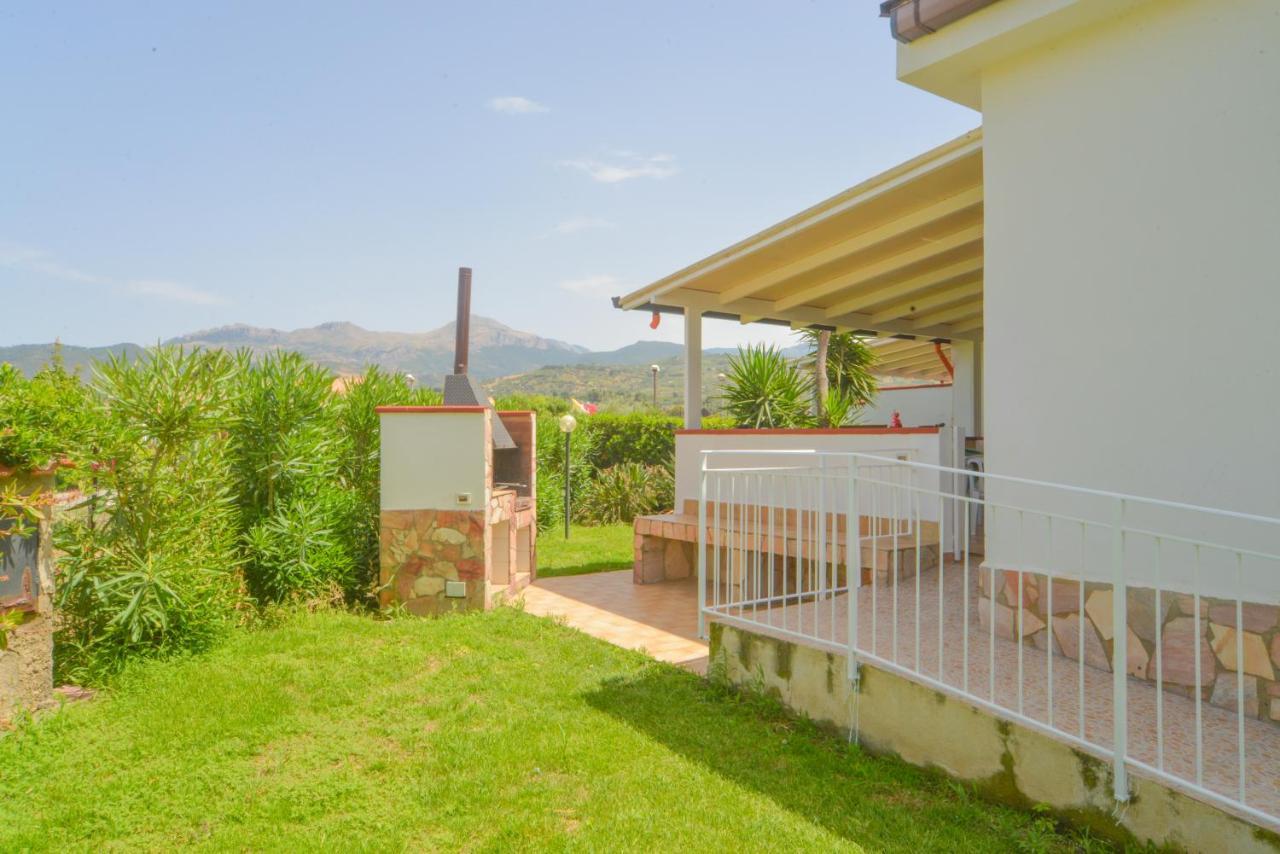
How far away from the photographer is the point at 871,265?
29.0ft

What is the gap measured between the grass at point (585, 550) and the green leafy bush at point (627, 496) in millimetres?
454

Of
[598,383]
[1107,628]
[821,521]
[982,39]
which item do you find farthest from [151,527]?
[598,383]

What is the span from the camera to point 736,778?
398 cm

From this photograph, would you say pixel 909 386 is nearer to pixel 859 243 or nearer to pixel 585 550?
pixel 585 550

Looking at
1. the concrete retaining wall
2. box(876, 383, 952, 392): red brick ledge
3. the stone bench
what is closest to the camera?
the concrete retaining wall

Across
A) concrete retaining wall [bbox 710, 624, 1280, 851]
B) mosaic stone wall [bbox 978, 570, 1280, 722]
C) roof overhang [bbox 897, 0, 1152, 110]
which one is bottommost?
concrete retaining wall [bbox 710, 624, 1280, 851]

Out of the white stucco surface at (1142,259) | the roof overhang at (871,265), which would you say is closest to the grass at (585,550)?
the roof overhang at (871,265)

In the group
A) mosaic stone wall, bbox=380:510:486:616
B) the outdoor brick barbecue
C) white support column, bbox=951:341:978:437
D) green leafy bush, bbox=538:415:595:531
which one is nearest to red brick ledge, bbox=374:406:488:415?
the outdoor brick barbecue

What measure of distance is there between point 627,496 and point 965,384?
7231 millimetres

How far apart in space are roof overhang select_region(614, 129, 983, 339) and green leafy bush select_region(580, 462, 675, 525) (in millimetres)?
5723

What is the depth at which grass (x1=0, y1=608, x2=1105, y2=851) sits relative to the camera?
3480mm

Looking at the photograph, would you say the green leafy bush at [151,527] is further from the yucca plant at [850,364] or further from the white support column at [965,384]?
the yucca plant at [850,364]

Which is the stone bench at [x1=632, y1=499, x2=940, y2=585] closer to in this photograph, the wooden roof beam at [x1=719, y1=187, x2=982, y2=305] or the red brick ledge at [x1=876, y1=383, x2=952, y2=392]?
the wooden roof beam at [x1=719, y1=187, x2=982, y2=305]

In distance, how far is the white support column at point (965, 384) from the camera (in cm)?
1162
